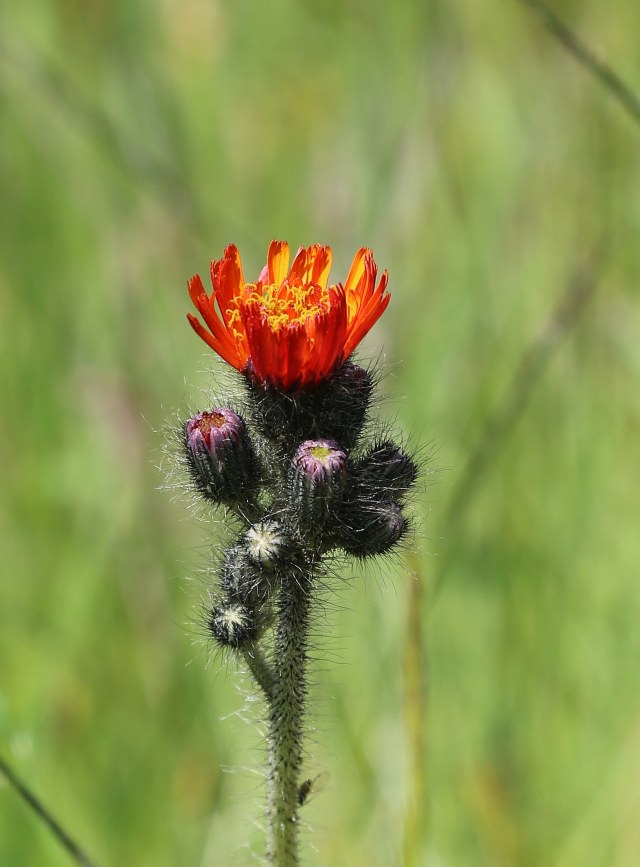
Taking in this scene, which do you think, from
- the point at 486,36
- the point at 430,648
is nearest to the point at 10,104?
the point at 486,36

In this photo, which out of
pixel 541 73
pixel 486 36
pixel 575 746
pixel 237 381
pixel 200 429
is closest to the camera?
pixel 200 429

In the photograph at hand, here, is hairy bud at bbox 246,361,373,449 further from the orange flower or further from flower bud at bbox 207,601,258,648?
flower bud at bbox 207,601,258,648

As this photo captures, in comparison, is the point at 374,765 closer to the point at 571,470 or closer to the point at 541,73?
the point at 571,470

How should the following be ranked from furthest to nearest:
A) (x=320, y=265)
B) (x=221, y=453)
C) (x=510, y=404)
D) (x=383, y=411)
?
(x=383, y=411), (x=510, y=404), (x=320, y=265), (x=221, y=453)

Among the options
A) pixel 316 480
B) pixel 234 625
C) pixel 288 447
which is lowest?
pixel 234 625

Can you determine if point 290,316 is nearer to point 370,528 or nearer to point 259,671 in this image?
point 370,528

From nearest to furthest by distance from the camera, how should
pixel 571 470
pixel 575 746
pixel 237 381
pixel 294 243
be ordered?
1. pixel 237 381
2. pixel 575 746
3. pixel 571 470
4. pixel 294 243

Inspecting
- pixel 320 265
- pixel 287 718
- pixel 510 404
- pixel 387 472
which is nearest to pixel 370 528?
pixel 387 472

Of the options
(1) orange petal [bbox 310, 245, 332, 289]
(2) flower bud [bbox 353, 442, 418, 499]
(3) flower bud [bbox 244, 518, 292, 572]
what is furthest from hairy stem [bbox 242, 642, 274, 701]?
(1) orange petal [bbox 310, 245, 332, 289]

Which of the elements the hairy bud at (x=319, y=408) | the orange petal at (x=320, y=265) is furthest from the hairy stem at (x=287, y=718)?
the orange petal at (x=320, y=265)
